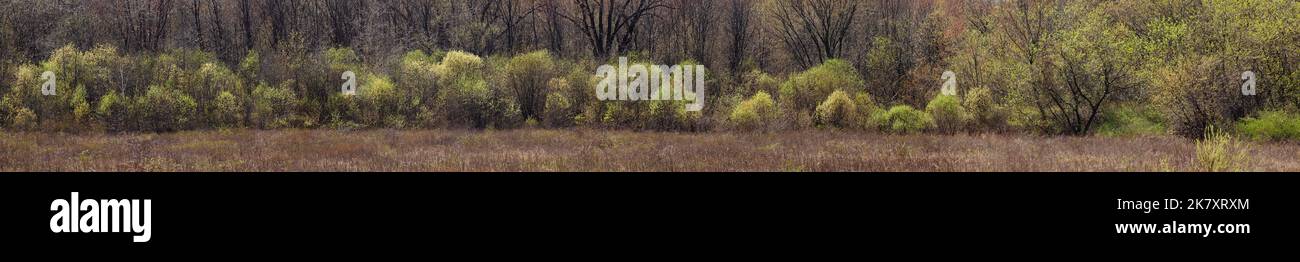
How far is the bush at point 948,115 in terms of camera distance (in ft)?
78.0

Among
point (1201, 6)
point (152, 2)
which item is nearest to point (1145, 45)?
point (1201, 6)

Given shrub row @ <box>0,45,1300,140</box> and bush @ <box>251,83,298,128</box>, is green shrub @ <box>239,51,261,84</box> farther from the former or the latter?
bush @ <box>251,83,298,128</box>

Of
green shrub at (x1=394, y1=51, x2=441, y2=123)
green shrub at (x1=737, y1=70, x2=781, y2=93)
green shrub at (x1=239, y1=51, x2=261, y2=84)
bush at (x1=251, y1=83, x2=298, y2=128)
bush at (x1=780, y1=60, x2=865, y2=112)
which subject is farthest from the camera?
green shrub at (x1=737, y1=70, x2=781, y2=93)

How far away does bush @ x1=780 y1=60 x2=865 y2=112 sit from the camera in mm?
27172

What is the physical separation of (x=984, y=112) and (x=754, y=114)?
24.9ft

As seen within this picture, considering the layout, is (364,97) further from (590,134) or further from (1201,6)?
(1201,6)

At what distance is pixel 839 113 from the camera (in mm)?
24891

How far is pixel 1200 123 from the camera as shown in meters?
19.5

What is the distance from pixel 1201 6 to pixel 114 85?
124 ft

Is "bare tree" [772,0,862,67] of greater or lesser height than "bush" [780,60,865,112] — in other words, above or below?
above

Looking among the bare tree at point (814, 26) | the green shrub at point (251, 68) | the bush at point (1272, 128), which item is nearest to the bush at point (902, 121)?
the bush at point (1272, 128)

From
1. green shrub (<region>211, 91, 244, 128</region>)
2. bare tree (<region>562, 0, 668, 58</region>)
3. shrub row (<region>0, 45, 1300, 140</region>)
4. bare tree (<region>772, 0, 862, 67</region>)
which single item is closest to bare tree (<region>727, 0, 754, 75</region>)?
bare tree (<region>772, 0, 862, 67</region>)

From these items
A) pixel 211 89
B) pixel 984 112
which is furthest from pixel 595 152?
pixel 211 89

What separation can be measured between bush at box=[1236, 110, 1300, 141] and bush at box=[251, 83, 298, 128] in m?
29.2
